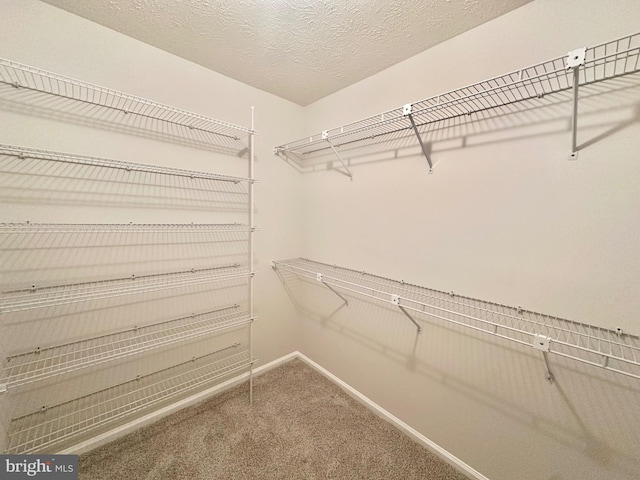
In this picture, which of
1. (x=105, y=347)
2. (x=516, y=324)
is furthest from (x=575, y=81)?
(x=105, y=347)

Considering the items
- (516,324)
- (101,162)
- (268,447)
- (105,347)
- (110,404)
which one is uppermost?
(101,162)

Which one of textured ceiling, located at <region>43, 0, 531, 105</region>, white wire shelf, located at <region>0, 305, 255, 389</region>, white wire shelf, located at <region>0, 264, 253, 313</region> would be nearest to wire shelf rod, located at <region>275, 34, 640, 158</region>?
textured ceiling, located at <region>43, 0, 531, 105</region>

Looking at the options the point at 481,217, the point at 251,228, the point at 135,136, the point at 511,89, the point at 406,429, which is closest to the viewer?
the point at 511,89

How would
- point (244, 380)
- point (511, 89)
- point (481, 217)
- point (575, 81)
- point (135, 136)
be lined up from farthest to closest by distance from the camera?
point (244, 380) → point (135, 136) → point (481, 217) → point (511, 89) → point (575, 81)

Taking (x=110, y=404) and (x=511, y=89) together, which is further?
(x=110, y=404)

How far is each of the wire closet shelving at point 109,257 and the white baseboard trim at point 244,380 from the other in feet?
0.17

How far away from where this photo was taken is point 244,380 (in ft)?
6.65

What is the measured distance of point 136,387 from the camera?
5.06 ft

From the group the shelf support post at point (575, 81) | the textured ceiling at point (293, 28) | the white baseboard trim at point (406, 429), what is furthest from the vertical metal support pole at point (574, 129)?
the white baseboard trim at point (406, 429)

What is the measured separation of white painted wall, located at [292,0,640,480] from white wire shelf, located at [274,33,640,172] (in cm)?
6

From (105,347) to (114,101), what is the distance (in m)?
1.41

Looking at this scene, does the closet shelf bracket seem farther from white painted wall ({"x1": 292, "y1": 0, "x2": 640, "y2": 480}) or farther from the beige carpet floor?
the beige carpet floor

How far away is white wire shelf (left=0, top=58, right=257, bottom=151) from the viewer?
1.08m

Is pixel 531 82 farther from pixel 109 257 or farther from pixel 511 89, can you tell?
pixel 109 257
